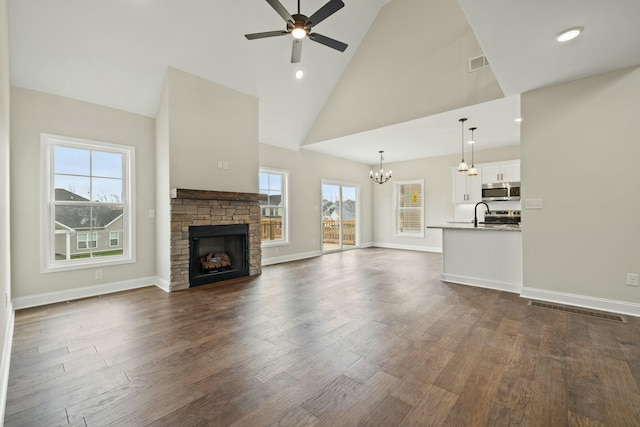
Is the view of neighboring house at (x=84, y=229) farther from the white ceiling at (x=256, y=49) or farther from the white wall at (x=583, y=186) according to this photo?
the white wall at (x=583, y=186)

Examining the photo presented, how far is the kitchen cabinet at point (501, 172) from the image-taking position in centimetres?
679

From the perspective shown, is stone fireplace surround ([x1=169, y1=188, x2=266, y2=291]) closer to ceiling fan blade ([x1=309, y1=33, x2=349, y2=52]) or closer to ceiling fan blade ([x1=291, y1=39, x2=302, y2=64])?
ceiling fan blade ([x1=291, y1=39, x2=302, y2=64])

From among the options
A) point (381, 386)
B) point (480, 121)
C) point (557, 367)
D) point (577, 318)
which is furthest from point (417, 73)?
point (381, 386)

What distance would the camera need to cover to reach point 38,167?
370 cm

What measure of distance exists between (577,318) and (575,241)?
3.09 ft

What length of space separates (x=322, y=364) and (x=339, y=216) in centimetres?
639

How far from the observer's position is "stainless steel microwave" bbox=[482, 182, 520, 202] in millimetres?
6801

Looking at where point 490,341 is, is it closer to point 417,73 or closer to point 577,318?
point 577,318

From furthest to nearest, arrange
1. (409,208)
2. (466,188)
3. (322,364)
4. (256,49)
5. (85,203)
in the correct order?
(409,208), (466,188), (256,49), (85,203), (322,364)

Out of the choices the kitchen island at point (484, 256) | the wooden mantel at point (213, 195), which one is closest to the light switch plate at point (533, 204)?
the kitchen island at point (484, 256)

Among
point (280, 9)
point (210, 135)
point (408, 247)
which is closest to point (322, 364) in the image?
point (280, 9)

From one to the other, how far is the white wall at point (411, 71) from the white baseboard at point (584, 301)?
9.00 feet

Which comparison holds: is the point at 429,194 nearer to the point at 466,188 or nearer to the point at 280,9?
the point at 466,188

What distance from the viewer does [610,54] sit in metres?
2.91
